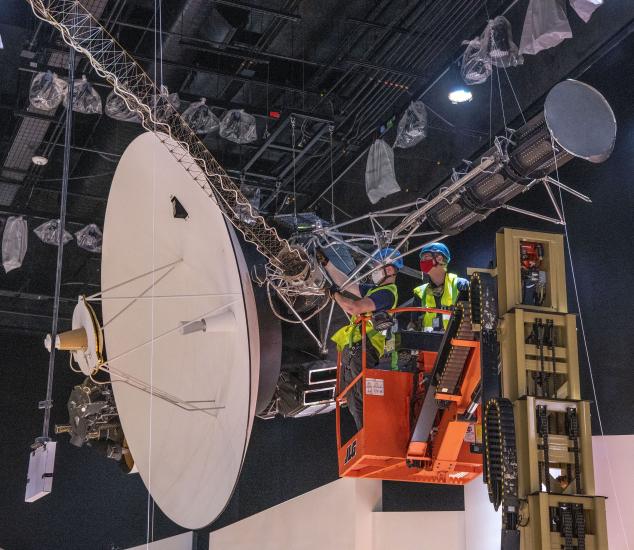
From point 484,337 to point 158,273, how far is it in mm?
3411

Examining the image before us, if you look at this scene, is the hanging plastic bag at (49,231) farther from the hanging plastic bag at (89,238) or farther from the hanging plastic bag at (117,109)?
the hanging plastic bag at (117,109)

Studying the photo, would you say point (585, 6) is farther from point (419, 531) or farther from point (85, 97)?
point (419, 531)

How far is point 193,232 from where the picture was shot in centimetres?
713

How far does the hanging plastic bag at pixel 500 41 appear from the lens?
27.2ft

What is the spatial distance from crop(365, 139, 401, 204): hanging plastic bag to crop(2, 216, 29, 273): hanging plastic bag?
5.29 metres

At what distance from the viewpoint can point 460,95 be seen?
973 centimetres

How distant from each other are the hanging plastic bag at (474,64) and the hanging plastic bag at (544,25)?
67 cm

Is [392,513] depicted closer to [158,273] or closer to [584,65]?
[158,273]

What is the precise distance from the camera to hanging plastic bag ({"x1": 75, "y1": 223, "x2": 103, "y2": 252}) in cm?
1324

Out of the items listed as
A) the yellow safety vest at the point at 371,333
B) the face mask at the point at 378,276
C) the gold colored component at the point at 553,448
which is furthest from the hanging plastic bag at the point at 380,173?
the gold colored component at the point at 553,448

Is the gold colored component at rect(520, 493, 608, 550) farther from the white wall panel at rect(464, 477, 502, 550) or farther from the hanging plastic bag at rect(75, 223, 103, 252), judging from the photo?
the hanging plastic bag at rect(75, 223, 103, 252)

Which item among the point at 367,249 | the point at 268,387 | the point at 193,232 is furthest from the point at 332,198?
the point at 268,387

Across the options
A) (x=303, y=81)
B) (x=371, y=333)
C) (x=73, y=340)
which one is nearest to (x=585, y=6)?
(x=371, y=333)

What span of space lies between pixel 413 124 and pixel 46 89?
4.04 metres
